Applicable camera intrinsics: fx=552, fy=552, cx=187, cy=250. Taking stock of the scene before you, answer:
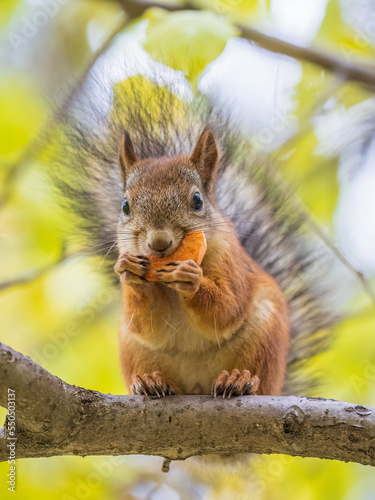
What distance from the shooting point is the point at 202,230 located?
2174 millimetres

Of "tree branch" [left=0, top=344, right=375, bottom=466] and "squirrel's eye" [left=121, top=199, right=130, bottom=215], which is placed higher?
"squirrel's eye" [left=121, top=199, right=130, bottom=215]

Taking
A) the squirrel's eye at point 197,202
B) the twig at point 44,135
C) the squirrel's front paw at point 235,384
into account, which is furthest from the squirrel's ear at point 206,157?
the squirrel's front paw at point 235,384

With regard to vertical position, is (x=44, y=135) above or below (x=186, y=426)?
above

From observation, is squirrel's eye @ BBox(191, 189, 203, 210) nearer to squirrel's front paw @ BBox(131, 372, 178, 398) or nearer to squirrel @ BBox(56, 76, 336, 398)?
squirrel @ BBox(56, 76, 336, 398)

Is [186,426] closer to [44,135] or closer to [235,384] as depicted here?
[235,384]

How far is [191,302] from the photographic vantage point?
85.1 inches

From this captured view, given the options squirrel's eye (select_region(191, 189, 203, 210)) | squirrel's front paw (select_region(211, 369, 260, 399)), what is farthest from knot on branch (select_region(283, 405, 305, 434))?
squirrel's eye (select_region(191, 189, 203, 210))

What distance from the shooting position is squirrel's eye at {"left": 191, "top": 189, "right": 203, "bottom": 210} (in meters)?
2.25

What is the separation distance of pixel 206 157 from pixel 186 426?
1.15 m

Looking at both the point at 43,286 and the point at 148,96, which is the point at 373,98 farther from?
the point at 43,286

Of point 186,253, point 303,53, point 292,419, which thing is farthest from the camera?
point 303,53

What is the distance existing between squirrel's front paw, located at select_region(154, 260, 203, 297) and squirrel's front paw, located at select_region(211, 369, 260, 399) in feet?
1.26

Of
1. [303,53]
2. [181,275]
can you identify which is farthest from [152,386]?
[303,53]

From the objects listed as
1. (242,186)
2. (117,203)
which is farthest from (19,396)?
(242,186)
